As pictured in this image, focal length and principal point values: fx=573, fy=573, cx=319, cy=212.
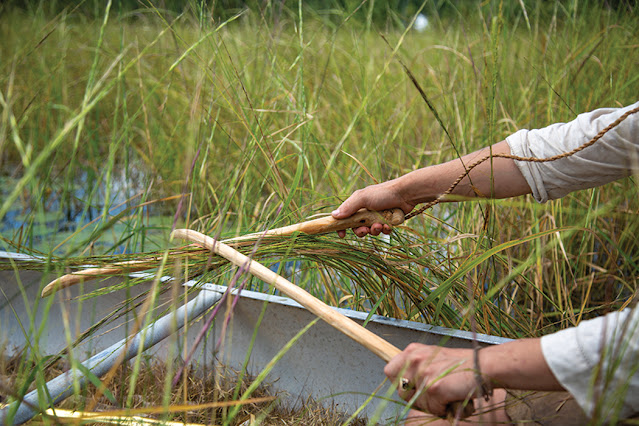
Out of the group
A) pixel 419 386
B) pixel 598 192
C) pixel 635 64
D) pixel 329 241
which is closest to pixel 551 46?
pixel 635 64

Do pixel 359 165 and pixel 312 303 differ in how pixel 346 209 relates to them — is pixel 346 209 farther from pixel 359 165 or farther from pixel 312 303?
pixel 359 165

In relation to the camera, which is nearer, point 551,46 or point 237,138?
point 551,46

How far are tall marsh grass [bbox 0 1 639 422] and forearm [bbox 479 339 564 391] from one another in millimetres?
72

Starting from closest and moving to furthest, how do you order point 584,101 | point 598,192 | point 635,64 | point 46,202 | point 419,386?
point 419,386, point 598,192, point 584,101, point 635,64, point 46,202

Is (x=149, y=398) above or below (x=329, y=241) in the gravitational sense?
below

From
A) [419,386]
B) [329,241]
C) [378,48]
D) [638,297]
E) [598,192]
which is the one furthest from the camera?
[378,48]

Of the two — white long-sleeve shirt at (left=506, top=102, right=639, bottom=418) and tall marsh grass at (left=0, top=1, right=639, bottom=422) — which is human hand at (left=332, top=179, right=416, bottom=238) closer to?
tall marsh grass at (left=0, top=1, right=639, bottom=422)

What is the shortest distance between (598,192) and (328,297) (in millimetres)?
918

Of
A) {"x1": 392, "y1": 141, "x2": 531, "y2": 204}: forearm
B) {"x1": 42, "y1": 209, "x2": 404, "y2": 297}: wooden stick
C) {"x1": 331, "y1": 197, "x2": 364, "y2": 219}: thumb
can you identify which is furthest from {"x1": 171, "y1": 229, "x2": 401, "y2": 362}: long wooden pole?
{"x1": 392, "y1": 141, "x2": 531, "y2": 204}: forearm

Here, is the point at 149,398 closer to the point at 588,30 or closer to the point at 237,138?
the point at 237,138

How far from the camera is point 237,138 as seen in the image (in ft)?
9.35

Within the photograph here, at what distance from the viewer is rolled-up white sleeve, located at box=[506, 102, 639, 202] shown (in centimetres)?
94

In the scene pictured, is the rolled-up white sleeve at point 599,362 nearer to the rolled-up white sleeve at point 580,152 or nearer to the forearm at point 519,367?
the forearm at point 519,367

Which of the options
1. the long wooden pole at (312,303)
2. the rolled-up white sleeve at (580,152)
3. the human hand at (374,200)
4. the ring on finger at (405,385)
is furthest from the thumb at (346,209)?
the ring on finger at (405,385)
